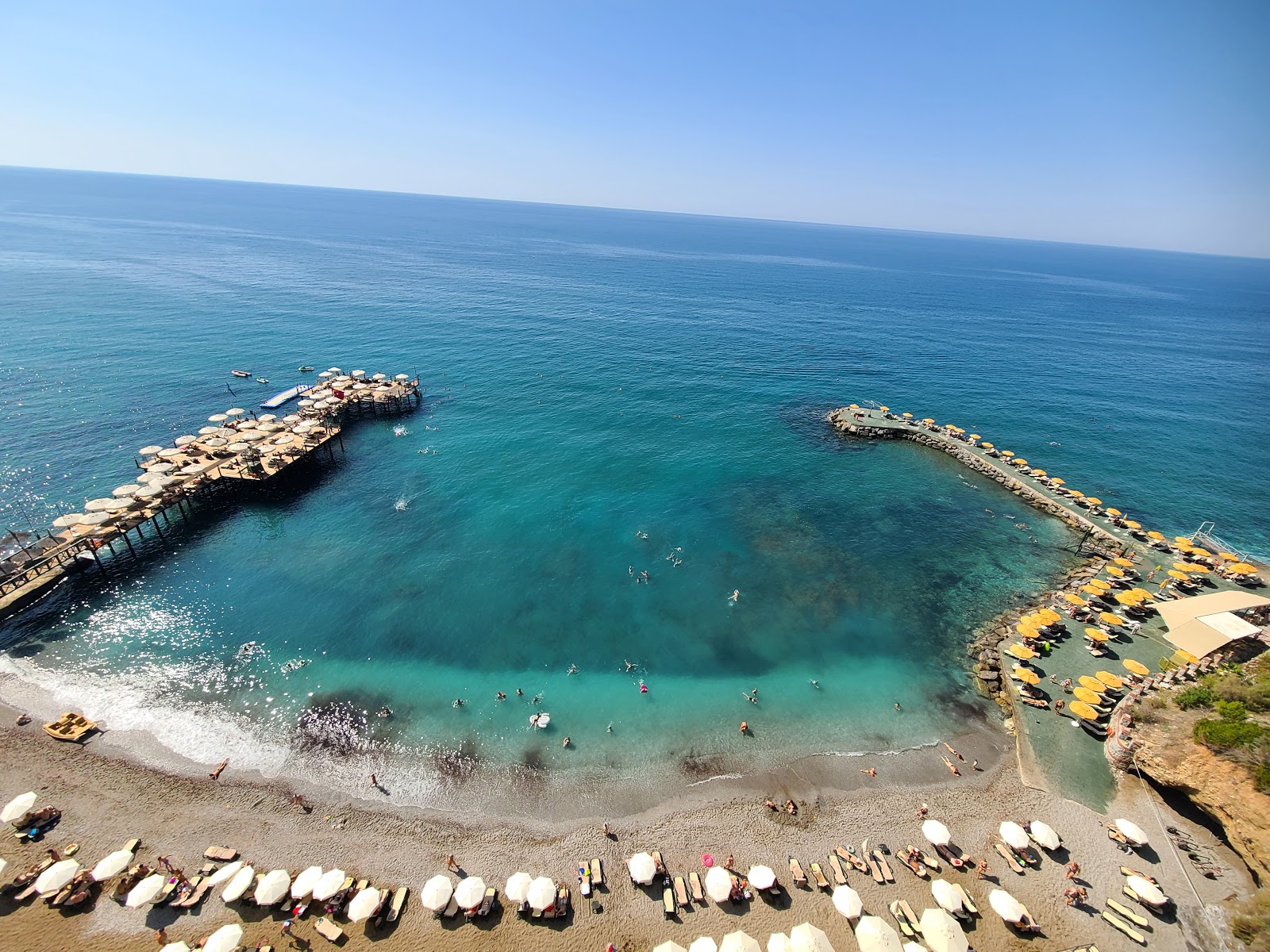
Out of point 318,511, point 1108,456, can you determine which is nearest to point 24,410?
point 318,511

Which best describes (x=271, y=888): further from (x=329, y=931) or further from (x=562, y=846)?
(x=562, y=846)

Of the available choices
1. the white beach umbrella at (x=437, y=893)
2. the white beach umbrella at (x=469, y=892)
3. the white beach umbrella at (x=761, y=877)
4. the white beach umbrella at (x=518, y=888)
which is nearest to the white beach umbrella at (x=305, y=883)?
the white beach umbrella at (x=437, y=893)

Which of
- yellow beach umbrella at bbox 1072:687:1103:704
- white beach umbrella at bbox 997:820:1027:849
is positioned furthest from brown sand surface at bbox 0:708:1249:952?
yellow beach umbrella at bbox 1072:687:1103:704

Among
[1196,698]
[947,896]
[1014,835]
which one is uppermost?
[1196,698]

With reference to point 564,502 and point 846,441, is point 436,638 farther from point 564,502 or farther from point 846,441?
point 846,441

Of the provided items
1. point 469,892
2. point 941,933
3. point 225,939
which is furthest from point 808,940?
point 225,939

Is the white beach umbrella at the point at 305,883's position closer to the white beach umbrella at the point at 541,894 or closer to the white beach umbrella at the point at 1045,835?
the white beach umbrella at the point at 541,894
